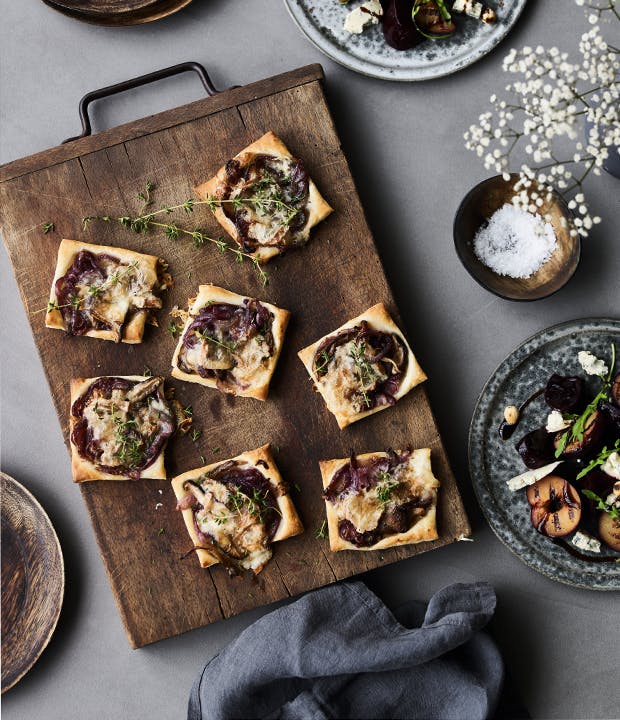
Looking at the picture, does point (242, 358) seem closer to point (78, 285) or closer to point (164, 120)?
point (78, 285)

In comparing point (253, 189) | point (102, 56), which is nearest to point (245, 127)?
point (253, 189)

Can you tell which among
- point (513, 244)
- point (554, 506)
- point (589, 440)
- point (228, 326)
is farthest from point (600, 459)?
point (228, 326)

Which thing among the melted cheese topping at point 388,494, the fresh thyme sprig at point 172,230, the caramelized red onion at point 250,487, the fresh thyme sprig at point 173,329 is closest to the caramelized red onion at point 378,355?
the melted cheese topping at point 388,494

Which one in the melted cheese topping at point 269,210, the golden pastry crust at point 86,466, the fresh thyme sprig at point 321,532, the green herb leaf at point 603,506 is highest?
the melted cheese topping at point 269,210

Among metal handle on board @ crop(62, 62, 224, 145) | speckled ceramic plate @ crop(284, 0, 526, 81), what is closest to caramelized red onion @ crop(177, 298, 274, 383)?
metal handle on board @ crop(62, 62, 224, 145)

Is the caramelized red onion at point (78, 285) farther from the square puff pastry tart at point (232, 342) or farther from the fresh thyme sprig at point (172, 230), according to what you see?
the square puff pastry tart at point (232, 342)

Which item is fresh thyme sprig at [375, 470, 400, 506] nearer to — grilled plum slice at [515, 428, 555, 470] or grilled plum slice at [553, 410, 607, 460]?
grilled plum slice at [515, 428, 555, 470]
